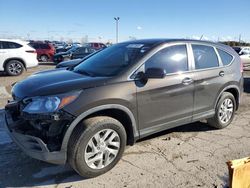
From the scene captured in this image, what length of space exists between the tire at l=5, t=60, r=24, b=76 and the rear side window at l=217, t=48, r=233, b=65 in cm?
1043

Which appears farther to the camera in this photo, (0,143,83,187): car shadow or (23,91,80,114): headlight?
(0,143,83,187): car shadow

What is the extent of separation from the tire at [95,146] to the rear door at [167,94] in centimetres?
47

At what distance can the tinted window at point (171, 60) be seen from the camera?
Answer: 431 centimetres

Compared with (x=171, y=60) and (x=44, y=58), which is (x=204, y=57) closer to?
(x=171, y=60)

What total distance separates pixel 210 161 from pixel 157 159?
763 mm

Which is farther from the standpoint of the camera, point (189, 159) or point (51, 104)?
point (189, 159)

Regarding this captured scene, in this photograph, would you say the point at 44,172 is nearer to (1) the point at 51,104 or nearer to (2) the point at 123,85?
(1) the point at 51,104

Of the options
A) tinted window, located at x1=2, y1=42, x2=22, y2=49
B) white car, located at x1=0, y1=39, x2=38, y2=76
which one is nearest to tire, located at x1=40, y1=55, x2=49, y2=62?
white car, located at x1=0, y1=39, x2=38, y2=76

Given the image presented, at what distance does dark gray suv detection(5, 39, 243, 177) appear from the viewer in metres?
3.45

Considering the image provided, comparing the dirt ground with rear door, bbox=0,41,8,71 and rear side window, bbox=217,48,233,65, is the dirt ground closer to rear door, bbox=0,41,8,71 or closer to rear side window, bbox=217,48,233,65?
rear side window, bbox=217,48,233,65

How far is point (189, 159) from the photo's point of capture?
431 cm

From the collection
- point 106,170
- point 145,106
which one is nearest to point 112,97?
point 145,106

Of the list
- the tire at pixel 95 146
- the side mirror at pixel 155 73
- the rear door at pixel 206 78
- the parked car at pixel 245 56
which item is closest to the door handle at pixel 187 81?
the rear door at pixel 206 78

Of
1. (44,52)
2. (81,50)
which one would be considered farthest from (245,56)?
(44,52)
